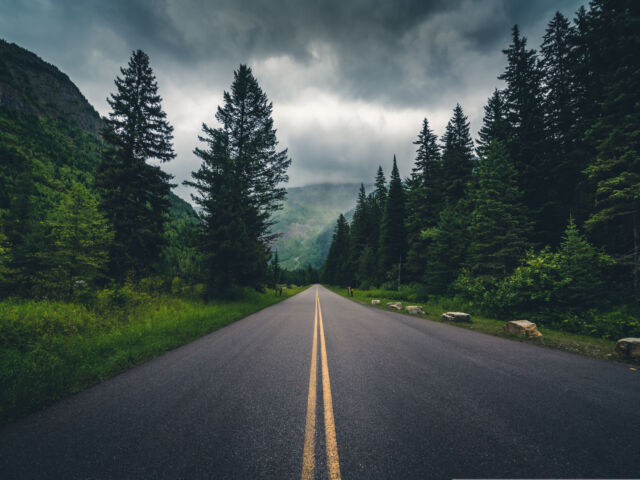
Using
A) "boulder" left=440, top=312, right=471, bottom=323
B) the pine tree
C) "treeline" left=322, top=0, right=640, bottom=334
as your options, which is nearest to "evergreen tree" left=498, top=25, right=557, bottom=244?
"treeline" left=322, top=0, right=640, bottom=334

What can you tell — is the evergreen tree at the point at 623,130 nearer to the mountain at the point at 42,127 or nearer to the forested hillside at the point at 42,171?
the forested hillside at the point at 42,171

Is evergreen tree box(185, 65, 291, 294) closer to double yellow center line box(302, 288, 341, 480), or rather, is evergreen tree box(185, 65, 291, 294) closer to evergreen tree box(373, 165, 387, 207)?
double yellow center line box(302, 288, 341, 480)

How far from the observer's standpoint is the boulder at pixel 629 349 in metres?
5.55

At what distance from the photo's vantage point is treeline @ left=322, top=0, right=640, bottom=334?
10.3 metres

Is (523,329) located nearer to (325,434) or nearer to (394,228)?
(325,434)

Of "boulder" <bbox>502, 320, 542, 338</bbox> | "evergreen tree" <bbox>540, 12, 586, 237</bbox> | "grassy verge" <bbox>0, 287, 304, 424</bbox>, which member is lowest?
"grassy verge" <bbox>0, 287, 304, 424</bbox>

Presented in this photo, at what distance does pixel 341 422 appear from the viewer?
310cm

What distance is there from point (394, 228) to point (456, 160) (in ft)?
37.1

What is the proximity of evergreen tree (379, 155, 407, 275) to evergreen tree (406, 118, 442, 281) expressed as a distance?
11.1 feet

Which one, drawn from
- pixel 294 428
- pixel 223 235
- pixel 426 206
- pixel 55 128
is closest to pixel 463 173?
pixel 426 206

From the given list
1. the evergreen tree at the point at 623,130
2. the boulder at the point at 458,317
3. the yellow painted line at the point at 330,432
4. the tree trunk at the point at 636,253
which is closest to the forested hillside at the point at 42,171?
the yellow painted line at the point at 330,432

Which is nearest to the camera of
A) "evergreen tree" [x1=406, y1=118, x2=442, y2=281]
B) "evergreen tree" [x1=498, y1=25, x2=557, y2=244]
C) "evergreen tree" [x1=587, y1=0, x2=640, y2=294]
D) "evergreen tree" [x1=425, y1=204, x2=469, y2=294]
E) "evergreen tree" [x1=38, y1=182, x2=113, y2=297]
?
"evergreen tree" [x1=38, y1=182, x2=113, y2=297]

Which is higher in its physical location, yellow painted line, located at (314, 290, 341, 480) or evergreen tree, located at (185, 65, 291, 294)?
evergreen tree, located at (185, 65, 291, 294)

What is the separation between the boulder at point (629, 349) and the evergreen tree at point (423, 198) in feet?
56.8
